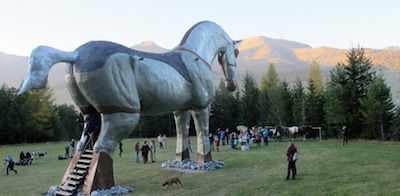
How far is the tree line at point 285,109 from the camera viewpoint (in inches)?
1152

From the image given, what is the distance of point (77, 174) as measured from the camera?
13062 millimetres

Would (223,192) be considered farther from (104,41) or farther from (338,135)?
(338,135)

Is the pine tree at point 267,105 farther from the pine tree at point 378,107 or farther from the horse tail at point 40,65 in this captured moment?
the horse tail at point 40,65

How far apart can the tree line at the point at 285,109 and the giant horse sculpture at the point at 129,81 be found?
1043cm

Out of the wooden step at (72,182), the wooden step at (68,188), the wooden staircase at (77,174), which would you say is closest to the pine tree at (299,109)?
the wooden staircase at (77,174)

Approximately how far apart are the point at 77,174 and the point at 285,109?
103 feet

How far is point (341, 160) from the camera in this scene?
16.9 m

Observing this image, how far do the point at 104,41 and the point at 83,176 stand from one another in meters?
4.75

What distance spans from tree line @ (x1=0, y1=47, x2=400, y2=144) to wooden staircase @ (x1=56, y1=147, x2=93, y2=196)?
1070cm

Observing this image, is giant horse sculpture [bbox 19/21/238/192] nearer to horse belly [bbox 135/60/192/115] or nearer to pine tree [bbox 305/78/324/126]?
horse belly [bbox 135/60/192/115]

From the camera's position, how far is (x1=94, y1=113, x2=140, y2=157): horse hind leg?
42.2ft

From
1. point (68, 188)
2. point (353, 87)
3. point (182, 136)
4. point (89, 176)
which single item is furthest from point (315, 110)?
point (68, 188)

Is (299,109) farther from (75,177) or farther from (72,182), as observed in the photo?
(72,182)

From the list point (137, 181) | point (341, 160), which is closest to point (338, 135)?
point (341, 160)
